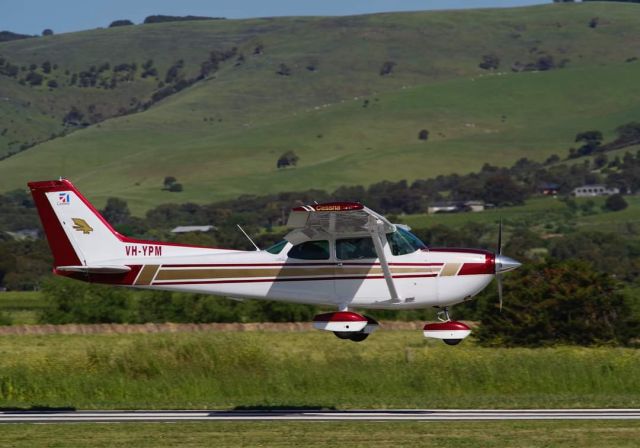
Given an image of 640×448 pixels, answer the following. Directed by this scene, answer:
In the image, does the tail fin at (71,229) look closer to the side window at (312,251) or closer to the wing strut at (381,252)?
the side window at (312,251)

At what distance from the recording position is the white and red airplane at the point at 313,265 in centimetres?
2517

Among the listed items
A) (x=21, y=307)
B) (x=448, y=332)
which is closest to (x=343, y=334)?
(x=448, y=332)

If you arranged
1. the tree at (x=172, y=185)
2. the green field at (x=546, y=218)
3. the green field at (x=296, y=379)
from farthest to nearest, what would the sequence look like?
the tree at (x=172, y=185) → the green field at (x=546, y=218) → the green field at (x=296, y=379)

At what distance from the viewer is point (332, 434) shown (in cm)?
2267

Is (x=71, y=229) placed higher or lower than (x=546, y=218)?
lower

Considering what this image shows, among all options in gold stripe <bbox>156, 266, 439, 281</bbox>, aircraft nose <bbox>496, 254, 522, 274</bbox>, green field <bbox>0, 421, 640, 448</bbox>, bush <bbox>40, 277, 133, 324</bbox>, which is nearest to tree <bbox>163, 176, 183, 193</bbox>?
bush <bbox>40, 277, 133, 324</bbox>

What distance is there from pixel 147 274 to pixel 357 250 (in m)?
4.59

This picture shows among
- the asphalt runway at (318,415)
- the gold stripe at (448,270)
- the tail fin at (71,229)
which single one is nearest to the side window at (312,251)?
the gold stripe at (448,270)

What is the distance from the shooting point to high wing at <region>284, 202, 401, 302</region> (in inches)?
949

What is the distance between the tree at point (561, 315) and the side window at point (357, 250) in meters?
18.6

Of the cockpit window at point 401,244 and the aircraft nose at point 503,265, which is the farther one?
the cockpit window at point 401,244

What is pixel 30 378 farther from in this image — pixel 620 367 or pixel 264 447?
pixel 620 367

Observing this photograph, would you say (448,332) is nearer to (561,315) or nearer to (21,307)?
(561,315)

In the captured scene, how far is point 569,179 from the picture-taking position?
596 ft
